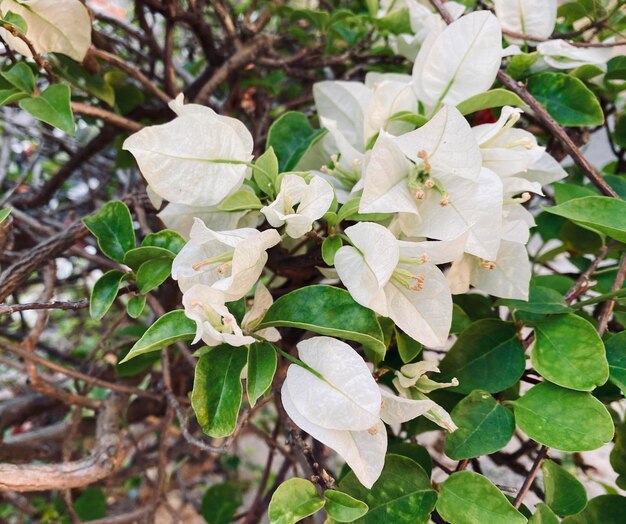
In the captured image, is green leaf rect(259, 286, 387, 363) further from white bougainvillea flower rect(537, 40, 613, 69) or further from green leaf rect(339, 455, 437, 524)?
white bougainvillea flower rect(537, 40, 613, 69)

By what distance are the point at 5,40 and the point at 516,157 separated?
43 cm

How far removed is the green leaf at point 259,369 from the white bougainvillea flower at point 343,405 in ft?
0.05

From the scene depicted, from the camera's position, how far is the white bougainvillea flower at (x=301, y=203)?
32 cm

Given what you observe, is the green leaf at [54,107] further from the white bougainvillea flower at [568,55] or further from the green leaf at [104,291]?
the white bougainvillea flower at [568,55]

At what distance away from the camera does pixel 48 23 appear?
0.44 meters

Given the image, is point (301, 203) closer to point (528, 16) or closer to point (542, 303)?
point (542, 303)

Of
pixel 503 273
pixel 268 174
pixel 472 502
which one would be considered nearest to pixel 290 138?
pixel 268 174

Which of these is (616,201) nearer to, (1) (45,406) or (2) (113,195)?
(1) (45,406)

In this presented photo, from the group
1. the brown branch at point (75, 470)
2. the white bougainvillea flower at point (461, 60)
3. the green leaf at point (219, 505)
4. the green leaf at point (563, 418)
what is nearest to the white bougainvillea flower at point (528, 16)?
the white bougainvillea flower at point (461, 60)

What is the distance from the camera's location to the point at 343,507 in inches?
12.3

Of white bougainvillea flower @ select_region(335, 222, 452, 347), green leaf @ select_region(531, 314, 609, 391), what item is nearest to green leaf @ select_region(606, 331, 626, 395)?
green leaf @ select_region(531, 314, 609, 391)

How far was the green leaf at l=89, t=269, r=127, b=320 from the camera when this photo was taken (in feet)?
1.19

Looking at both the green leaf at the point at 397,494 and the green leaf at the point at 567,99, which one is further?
the green leaf at the point at 567,99

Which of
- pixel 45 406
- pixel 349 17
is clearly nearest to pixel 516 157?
pixel 349 17
